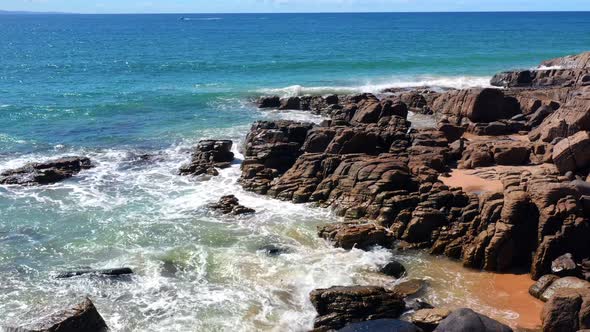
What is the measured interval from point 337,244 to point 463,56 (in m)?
72.9

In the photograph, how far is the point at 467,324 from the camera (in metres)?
16.1

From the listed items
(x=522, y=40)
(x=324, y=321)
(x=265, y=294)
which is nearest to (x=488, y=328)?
(x=324, y=321)

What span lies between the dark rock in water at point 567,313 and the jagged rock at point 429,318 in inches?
117

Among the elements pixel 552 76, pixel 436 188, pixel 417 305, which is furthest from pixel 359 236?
pixel 552 76

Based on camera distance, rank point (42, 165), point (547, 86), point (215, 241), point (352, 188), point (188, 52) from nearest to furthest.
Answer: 1. point (215, 241)
2. point (352, 188)
3. point (42, 165)
4. point (547, 86)
5. point (188, 52)

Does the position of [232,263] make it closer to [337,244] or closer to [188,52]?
[337,244]

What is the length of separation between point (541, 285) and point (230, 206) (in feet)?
48.4

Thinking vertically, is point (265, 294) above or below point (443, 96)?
below

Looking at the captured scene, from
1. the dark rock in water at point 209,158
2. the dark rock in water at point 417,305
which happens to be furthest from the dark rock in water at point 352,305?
the dark rock in water at point 209,158

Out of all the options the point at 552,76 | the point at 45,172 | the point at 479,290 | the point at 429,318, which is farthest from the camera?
the point at 552,76

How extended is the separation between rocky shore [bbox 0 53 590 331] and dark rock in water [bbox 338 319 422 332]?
0.03 m

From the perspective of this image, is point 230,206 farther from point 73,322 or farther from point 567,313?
point 567,313

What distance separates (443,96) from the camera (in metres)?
45.6

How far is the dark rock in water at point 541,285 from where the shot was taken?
64.8 feet
